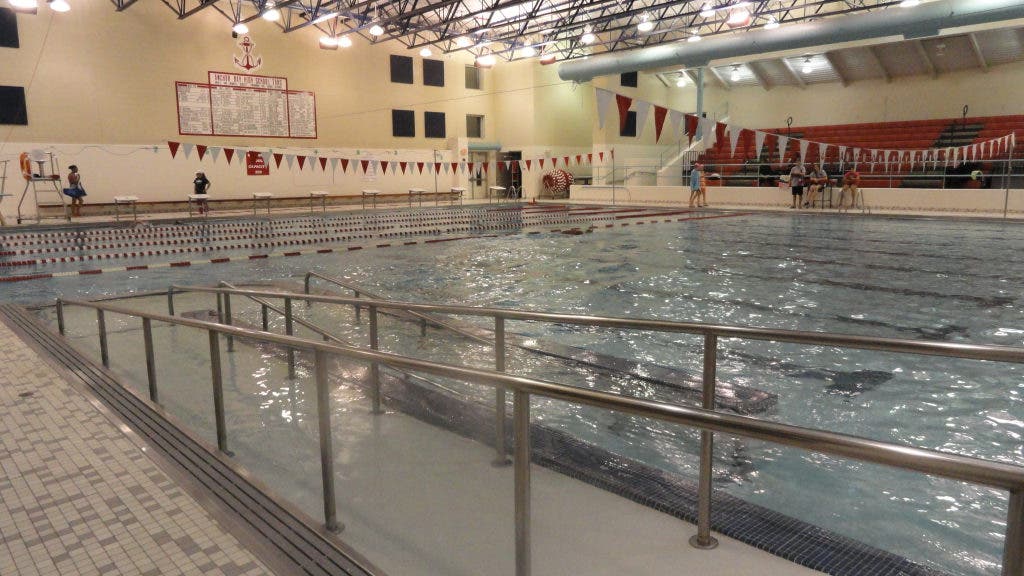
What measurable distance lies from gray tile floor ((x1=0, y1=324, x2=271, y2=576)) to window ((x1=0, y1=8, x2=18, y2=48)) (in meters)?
17.6

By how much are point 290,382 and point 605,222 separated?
12608 mm

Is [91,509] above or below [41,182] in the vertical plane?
below

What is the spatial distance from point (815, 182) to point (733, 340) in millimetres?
14897

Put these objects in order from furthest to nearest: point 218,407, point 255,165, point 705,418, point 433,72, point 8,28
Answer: point 433,72 < point 255,165 < point 8,28 < point 218,407 < point 705,418

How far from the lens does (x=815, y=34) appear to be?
59.2ft

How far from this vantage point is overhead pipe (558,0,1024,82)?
1580cm

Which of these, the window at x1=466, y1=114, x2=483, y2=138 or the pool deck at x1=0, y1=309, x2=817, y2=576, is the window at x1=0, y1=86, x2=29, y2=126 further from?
the pool deck at x1=0, y1=309, x2=817, y2=576

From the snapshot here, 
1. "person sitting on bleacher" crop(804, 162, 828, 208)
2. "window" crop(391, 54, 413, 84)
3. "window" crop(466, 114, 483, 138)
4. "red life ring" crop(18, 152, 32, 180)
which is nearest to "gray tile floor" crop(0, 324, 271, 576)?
"red life ring" crop(18, 152, 32, 180)

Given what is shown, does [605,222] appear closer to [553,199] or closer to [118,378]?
[553,199]

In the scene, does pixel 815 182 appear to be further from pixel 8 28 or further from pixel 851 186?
pixel 8 28

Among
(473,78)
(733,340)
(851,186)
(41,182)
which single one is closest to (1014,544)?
(733,340)

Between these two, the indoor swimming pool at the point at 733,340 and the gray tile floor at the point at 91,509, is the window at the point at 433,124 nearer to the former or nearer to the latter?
the indoor swimming pool at the point at 733,340

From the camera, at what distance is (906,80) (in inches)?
939

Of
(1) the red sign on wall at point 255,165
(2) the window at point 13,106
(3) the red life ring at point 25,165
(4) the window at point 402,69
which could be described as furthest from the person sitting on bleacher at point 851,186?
(2) the window at point 13,106
